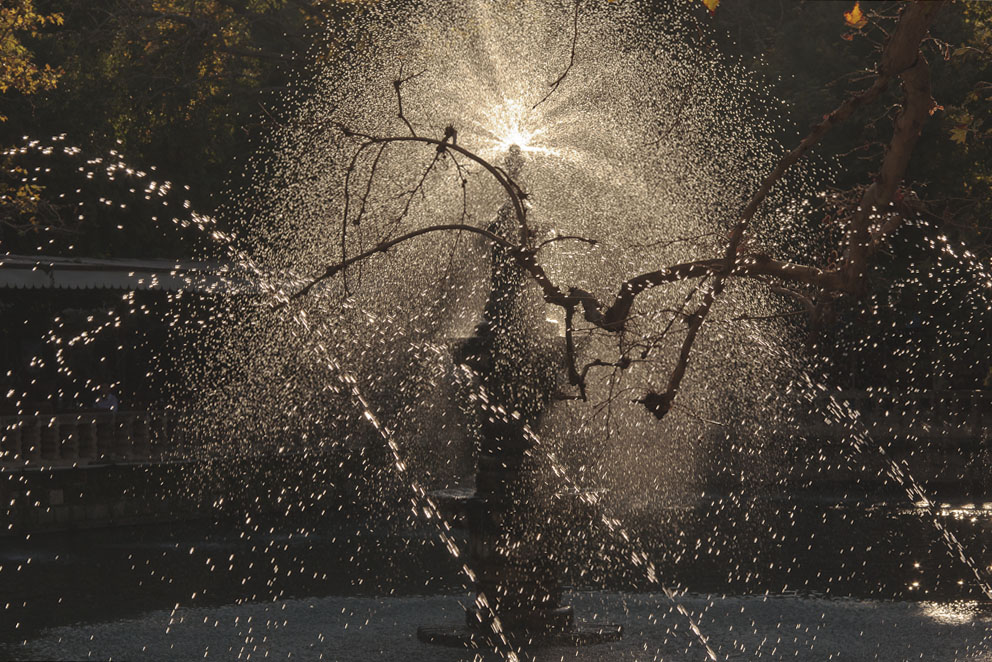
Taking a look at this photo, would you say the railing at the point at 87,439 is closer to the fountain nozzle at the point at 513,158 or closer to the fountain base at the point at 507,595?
the fountain nozzle at the point at 513,158

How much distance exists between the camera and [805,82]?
78.3 ft

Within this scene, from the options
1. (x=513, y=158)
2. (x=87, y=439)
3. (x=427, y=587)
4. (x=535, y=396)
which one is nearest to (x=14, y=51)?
(x=87, y=439)

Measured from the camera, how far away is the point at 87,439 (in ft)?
50.1

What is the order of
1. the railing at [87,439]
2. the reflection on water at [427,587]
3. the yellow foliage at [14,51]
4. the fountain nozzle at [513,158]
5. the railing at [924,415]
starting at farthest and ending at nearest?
the railing at [924,415] → the yellow foliage at [14,51] → the railing at [87,439] → the fountain nozzle at [513,158] → the reflection on water at [427,587]

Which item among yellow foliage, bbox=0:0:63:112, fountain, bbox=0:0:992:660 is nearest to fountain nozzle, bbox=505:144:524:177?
fountain, bbox=0:0:992:660

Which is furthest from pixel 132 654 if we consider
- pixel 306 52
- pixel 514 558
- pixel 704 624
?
pixel 306 52

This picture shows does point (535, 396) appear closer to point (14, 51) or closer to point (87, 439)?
point (87, 439)

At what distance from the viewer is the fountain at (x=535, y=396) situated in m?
8.20

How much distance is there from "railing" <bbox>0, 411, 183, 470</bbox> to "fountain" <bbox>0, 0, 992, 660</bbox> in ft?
1.74

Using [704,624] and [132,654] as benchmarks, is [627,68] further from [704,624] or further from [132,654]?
[132,654]

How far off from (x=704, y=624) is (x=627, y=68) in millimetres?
11133

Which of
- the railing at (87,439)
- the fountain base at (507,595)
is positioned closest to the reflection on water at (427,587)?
the fountain base at (507,595)

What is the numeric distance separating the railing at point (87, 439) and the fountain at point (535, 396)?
530mm

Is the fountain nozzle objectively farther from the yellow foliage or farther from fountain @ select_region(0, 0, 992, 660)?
the yellow foliage
